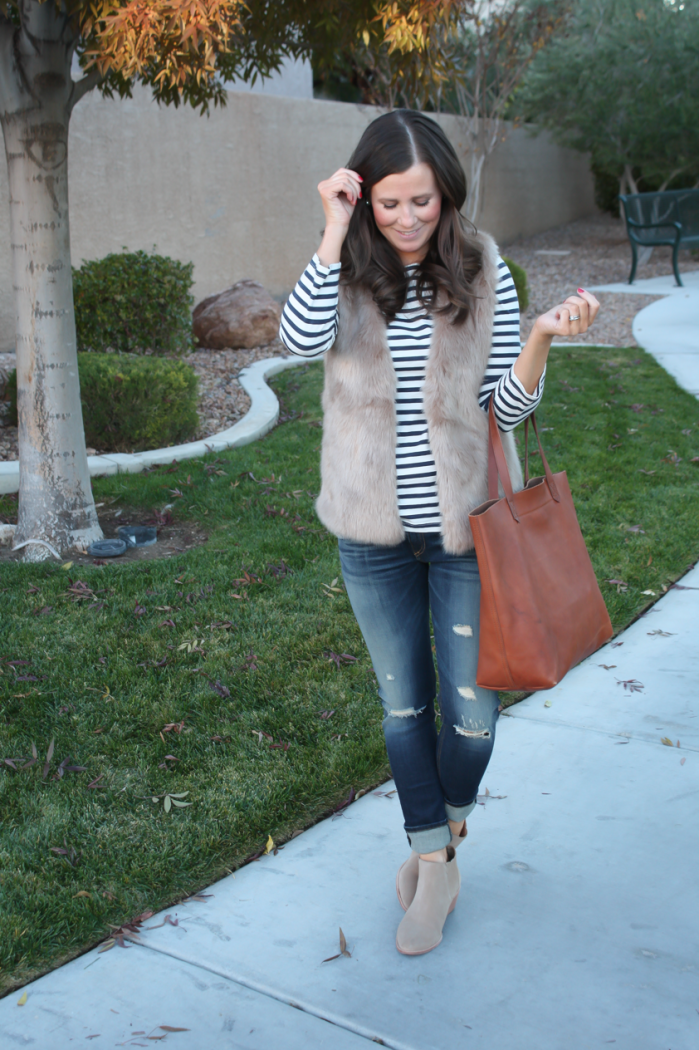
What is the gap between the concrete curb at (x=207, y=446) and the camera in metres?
6.02

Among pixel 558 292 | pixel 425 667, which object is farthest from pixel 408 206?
pixel 558 292

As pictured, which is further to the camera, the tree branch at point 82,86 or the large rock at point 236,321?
the large rock at point 236,321

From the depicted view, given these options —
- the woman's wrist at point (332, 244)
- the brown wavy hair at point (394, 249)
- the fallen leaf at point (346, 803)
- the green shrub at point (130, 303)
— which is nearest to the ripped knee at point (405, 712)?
the fallen leaf at point (346, 803)

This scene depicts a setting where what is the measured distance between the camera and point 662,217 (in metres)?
15.4

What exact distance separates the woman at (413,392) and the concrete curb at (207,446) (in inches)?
168

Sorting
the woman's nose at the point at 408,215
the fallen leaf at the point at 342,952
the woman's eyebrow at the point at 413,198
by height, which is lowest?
the fallen leaf at the point at 342,952

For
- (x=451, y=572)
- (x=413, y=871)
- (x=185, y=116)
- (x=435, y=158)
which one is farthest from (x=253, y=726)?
(x=185, y=116)

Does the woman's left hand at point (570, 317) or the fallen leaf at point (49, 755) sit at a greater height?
the woman's left hand at point (570, 317)

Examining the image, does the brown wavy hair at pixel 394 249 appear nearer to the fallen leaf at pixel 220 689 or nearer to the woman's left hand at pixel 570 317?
the woman's left hand at pixel 570 317

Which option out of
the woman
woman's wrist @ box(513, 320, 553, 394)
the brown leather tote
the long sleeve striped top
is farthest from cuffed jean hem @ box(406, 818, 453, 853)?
woman's wrist @ box(513, 320, 553, 394)

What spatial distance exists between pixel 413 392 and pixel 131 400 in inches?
190

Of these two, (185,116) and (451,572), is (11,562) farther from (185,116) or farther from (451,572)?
(185,116)

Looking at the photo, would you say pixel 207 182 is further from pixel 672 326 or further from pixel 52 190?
pixel 52 190

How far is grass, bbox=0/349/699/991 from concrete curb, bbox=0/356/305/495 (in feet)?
0.78
